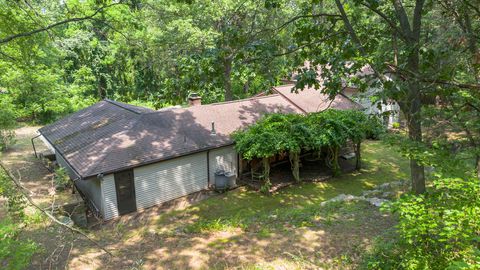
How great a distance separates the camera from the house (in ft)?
40.4

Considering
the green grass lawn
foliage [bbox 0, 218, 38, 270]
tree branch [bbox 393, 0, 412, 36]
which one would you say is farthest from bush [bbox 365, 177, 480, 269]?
foliage [bbox 0, 218, 38, 270]

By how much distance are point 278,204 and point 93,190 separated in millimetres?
7259

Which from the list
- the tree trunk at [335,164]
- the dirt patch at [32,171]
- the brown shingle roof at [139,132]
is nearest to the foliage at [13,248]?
the dirt patch at [32,171]

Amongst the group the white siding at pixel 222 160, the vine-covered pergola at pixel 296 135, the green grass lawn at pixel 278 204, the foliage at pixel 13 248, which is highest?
the vine-covered pergola at pixel 296 135

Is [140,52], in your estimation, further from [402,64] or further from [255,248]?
[402,64]

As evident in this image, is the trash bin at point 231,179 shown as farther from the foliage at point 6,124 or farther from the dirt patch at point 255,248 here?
the foliage at point 6,124

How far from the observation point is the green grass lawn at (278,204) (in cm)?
1089

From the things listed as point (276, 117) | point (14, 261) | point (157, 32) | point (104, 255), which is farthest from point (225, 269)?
point (157, 32)

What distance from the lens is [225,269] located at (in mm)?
7398

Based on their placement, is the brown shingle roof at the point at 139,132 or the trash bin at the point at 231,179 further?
the trash bin at the point at 231,179

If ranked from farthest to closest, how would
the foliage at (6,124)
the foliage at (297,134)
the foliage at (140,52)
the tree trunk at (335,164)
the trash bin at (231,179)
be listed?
the foliage at (6,124) → the tree trunk at (335,164) → the trash bin at (231,179) → the foliage at (297,134) → the foliage at (140,52)

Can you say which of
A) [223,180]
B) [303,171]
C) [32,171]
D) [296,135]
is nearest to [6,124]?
[32,171]

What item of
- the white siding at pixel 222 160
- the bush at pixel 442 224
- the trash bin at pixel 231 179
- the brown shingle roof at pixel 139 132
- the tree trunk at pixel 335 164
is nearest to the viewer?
the bush at pixel 442 224

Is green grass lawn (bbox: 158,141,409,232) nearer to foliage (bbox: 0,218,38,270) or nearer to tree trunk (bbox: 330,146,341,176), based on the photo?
tree trunk (bbox: 330,146,341,176)
